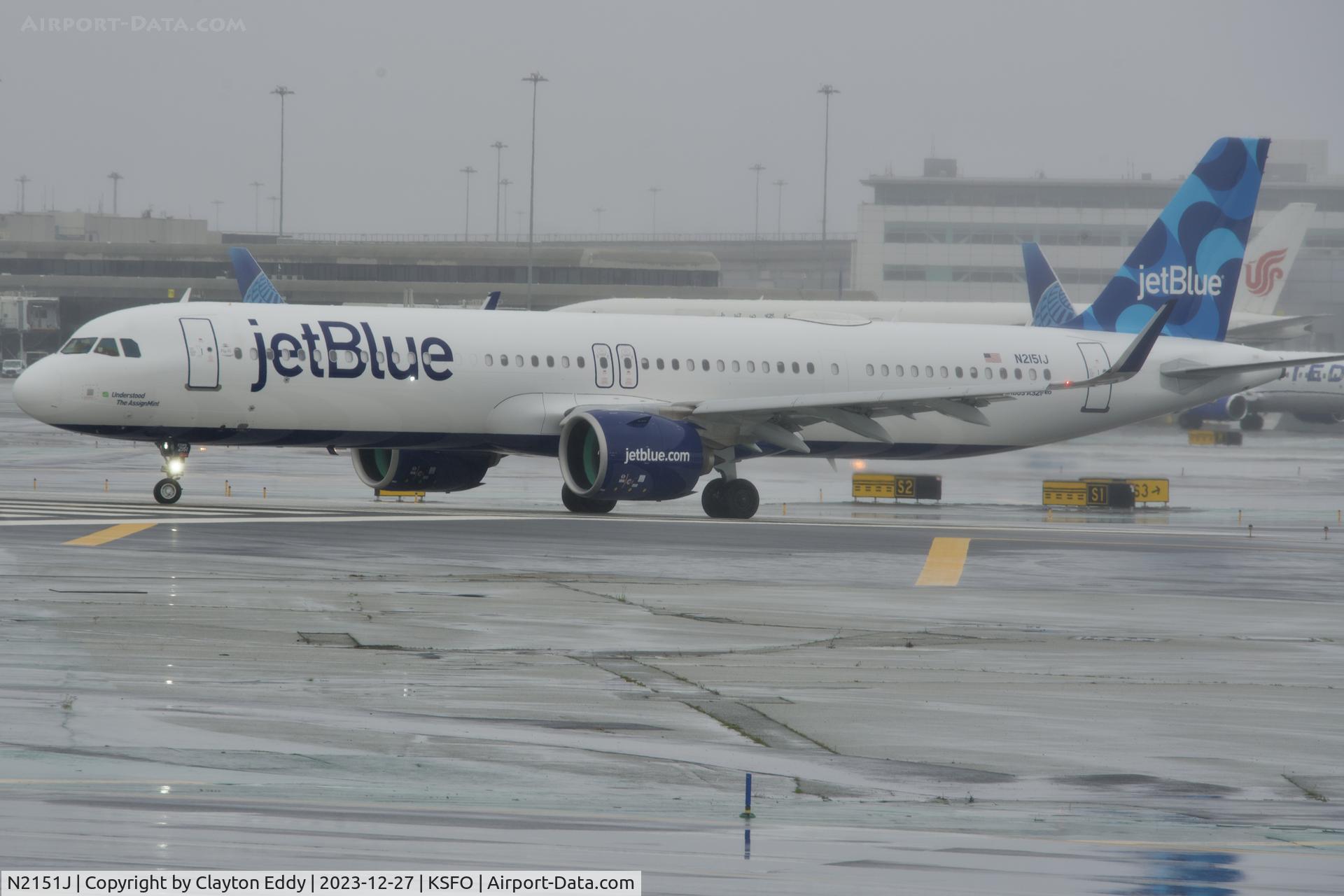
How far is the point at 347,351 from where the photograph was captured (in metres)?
32.6

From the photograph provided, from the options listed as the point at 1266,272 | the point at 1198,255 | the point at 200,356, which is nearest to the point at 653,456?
the point at 200,356

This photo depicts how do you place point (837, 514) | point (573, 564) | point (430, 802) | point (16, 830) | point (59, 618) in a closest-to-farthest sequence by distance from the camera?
point (16, 830), point (430, 802), point (59, 618), point (573, 564), point (837, 514)

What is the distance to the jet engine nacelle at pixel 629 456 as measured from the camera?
107ft

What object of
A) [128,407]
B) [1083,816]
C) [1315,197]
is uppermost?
[1315,197]

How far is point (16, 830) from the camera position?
8.88m

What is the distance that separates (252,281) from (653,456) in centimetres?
1882

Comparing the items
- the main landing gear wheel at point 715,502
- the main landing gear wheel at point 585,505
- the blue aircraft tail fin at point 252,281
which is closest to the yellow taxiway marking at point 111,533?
the main landing gear wheel at point 585,505

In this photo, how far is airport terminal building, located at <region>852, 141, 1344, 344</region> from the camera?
462 feet

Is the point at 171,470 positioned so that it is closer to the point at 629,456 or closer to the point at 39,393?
the point at 39,393


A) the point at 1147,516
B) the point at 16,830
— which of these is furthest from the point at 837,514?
the point at 16,830

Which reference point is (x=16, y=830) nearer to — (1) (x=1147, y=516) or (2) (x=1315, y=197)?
(1) (x=1147, y=516)

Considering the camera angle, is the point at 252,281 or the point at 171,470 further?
the point at 252,281

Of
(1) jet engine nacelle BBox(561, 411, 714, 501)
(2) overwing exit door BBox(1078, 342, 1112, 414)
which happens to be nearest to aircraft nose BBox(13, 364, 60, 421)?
(1) jet engine nacelle BBox(561, 411, 714, 501)

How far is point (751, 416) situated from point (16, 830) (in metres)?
26.1
